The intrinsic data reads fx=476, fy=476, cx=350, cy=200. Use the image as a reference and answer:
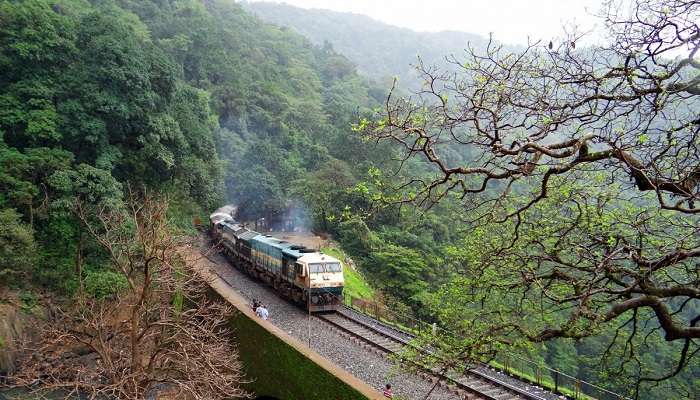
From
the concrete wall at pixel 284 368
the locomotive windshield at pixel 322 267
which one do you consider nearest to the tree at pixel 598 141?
the concrete wall at pixel 284 368

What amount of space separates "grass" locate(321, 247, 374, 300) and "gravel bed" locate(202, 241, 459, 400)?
13.9 feet

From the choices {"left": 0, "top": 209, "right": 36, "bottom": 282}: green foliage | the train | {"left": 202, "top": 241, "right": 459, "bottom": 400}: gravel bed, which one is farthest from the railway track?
{"left": 0, "top": 209, "right": 36, "bottom": 282}: green foliage

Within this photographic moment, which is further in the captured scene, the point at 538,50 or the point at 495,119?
the point at 538,50

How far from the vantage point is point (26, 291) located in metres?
17.0

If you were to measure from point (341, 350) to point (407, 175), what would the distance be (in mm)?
19077

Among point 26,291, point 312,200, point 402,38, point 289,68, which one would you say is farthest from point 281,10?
point 26,291

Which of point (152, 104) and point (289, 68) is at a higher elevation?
point (289, 68)

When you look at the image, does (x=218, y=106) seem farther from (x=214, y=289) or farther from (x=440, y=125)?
(x=440, y=125)

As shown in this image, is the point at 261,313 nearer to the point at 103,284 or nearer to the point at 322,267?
the point at 322,267

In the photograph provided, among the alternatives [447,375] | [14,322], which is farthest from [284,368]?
[14,322]

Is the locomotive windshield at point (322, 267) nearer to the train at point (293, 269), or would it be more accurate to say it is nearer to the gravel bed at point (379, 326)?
the train at point (293, 269)

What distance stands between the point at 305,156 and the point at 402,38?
340 feet

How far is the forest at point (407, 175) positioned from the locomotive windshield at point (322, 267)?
1622 mm

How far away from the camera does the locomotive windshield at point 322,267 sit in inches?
666
